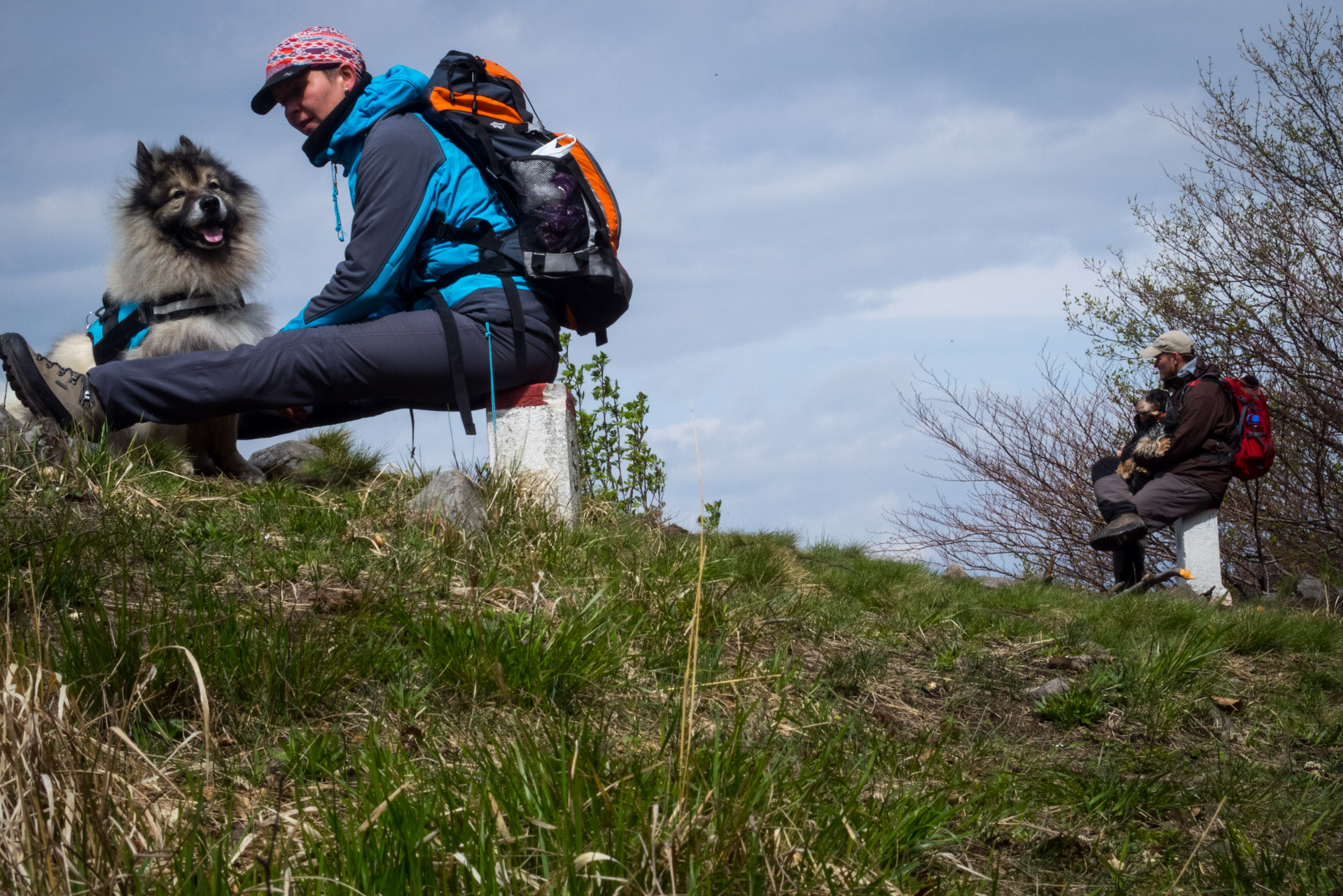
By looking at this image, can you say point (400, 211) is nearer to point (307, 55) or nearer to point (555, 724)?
point (307, 55)

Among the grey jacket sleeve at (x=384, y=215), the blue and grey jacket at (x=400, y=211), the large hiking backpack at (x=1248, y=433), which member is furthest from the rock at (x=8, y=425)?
the large hiking backpack at (x=1248, y=433)

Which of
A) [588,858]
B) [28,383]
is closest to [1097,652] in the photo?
[588,858]

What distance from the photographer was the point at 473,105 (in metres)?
5.03

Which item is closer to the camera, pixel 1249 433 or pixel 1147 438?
pixel 1249 433

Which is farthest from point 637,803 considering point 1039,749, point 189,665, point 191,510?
point 191,510

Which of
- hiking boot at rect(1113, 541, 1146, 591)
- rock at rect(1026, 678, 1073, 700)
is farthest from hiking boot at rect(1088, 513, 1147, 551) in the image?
rock at rect(1026, 678, 1073, 700)

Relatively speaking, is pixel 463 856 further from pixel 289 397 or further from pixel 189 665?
pixel 289 397

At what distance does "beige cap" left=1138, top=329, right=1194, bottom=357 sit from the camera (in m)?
8.91

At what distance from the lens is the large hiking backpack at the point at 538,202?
4.75 m

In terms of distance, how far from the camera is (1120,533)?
332 inches

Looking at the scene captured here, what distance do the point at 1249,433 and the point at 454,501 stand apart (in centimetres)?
763

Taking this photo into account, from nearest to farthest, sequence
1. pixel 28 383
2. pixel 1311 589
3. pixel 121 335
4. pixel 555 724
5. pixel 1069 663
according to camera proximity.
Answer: pixel 555 724
pixel 1069 663
pixel 28 383
pixel 121 335
pixel 1311 589

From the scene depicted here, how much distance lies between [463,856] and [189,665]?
3.95 ft

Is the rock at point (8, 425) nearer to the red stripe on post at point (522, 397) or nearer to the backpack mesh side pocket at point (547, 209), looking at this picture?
the red stripe on post at point (522, 397)
